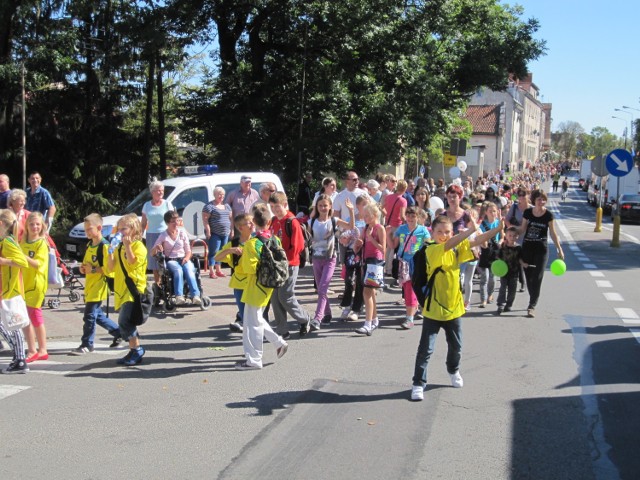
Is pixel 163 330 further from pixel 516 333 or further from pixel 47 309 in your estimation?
pixel 516 333

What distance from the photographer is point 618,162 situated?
20031mm

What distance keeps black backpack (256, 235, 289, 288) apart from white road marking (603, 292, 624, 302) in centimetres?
701

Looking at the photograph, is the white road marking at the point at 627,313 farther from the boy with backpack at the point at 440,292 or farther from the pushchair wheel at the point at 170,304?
the pushchair wheel at the point at 170,304

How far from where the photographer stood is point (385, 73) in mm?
23516

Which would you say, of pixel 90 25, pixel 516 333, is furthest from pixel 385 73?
pixel 516 333

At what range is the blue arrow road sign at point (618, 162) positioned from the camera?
19.9 m

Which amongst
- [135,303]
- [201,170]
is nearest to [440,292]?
[135,303]

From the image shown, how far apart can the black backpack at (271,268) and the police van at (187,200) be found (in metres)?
6.45

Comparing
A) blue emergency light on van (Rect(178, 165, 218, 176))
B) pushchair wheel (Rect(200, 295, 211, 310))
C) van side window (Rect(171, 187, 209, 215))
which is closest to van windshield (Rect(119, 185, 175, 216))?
van side window (Rect(171, 187, 209, 215))

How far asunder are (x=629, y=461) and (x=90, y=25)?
66.0 feet

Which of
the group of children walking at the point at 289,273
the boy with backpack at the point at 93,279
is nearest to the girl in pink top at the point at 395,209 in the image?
the group of children walking at the point at 289,273

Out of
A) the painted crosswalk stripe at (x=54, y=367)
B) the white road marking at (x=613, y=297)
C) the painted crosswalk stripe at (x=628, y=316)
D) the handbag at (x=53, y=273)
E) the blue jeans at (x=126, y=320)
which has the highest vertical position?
the handbag at (x=53, y=273)

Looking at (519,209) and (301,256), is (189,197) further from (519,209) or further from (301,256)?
(519,209)

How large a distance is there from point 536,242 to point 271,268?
4.72 meters
